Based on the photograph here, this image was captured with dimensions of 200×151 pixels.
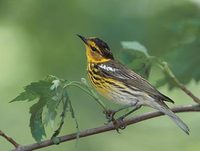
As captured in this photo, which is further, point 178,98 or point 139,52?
point 178,98

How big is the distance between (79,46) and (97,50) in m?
2.28

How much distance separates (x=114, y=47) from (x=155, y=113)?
3.18 meters

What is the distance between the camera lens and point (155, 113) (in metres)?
4.35

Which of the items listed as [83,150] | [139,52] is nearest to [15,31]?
[83,150]

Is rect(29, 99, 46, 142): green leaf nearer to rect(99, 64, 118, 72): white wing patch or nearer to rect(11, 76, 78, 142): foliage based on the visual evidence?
rect(11, 76, 78, 142): foliage

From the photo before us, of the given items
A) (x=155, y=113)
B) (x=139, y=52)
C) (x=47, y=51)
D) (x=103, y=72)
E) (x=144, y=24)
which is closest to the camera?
(x=155, y=113)

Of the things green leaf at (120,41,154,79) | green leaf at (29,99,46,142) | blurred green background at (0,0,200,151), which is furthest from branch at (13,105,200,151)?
blurred green background at (0,0,200,151)

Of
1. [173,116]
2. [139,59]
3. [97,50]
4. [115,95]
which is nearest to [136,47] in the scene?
[139,59]

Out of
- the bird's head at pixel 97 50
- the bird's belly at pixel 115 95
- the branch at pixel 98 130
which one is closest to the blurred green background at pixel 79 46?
the bird's head at pixel 97 50

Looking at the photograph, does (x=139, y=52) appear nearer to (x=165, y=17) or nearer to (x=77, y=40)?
(x=165, y=17)

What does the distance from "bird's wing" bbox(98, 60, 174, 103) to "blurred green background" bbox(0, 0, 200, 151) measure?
1.29 metres

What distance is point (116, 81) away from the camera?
5.70 meters

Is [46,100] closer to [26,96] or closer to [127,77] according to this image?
[26,96]

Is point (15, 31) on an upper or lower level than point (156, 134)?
upper
